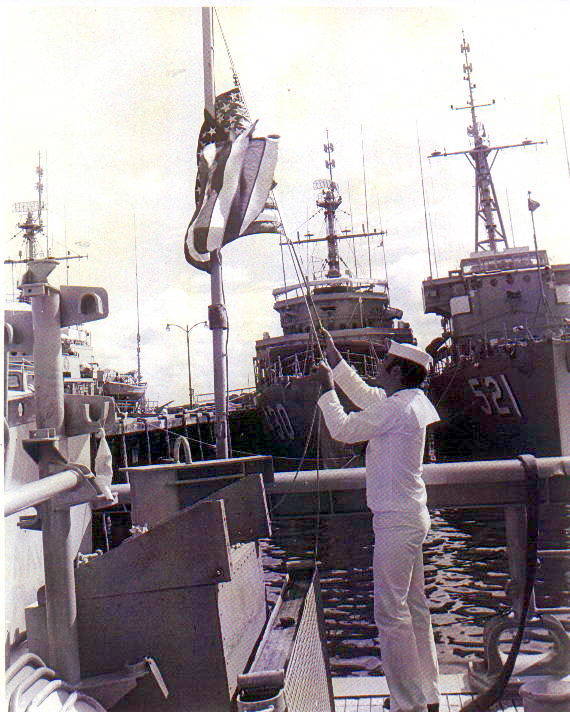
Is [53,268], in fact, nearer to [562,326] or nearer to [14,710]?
[14,710]

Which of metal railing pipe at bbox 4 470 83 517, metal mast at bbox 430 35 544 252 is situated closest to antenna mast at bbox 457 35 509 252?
metal mast at bbox 430 35 544 252

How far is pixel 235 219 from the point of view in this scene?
632 cm

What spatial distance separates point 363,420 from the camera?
2814mm

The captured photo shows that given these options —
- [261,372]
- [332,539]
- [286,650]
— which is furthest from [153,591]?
[261,372]

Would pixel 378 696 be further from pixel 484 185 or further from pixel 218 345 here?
pixel 484 185

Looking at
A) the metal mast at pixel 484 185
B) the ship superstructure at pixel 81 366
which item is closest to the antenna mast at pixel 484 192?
the metal mast at pixel 484 185

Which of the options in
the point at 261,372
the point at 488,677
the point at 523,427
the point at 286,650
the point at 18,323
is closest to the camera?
the point at 286,650

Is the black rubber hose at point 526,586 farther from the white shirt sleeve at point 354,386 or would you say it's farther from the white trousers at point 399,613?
the white shirt sleeve at point 354,386

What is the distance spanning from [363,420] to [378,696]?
137 cm

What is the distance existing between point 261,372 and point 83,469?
33766mm

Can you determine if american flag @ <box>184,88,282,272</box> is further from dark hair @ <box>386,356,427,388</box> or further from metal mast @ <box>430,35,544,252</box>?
metal mast @ <box>430,35,544,252</box>

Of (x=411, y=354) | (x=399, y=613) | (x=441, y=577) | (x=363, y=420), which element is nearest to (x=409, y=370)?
(x=411, y=354)

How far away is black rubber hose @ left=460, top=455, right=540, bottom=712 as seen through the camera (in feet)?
8.79

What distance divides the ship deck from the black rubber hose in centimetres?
10
